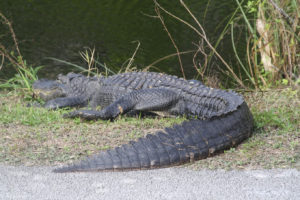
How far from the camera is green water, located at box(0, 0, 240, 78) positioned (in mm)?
Answer: 9555

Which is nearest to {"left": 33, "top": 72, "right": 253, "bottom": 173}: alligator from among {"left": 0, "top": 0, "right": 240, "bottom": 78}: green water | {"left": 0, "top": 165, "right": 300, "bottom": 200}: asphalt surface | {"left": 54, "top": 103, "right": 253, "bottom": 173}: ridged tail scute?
{"left": 54, "top": 103, "right": 253, "bottom": 173}: ridged tail scute

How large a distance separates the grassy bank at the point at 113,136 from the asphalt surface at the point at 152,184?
Result: 0.55 ft

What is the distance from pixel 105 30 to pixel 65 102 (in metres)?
5.62

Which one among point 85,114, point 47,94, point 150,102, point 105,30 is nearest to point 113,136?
point 85,114

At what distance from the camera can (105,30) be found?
11227mm

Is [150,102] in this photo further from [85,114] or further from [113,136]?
[113,136]

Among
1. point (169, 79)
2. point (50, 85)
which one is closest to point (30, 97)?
point (50, 85)

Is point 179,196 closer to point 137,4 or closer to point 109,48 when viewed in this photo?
point 109,48

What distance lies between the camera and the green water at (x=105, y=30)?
9.55m

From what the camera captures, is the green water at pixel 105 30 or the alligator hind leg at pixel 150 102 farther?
the green water at pixel 105 30

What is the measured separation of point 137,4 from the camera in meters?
12.6

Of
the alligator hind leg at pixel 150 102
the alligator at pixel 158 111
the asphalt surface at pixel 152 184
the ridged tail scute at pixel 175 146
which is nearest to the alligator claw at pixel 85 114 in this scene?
the alligator at pixel 158 111

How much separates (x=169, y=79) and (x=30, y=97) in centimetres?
210

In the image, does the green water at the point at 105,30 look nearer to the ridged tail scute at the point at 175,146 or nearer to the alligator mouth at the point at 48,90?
the alligator mouth at the point at 48,90
